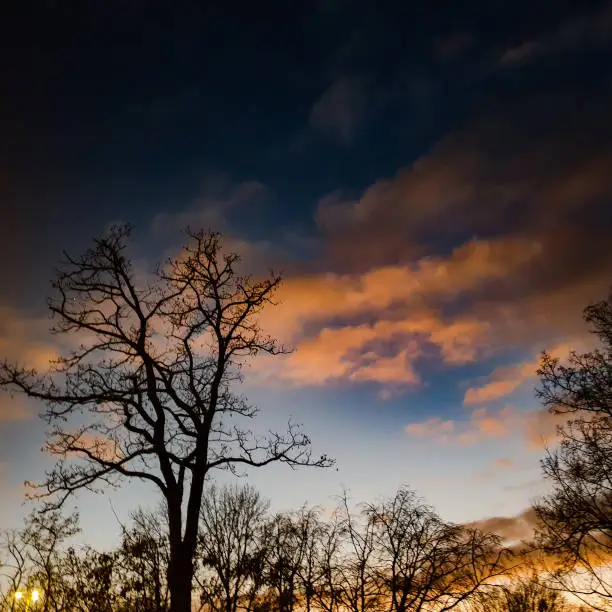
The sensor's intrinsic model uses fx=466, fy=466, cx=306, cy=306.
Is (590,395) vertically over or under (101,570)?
over

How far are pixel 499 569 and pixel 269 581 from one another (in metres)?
8.79

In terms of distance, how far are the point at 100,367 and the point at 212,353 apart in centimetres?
331

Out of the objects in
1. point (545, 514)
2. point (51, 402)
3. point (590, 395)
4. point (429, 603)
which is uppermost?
point (51, 402)

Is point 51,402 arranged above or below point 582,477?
above

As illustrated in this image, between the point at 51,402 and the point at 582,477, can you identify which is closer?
the point at 51,402

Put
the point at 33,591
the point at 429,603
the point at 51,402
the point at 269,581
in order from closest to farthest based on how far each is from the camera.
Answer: the point at 51,402 → the point at 429,603 → the point at 269,581 → the point at 33,591

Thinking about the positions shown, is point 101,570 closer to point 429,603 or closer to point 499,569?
point 429,603

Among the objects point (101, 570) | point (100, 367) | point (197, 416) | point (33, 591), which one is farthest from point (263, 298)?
point (33, 591)

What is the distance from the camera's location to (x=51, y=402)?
12797 millimetres

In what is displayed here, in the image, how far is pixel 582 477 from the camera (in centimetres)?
1472

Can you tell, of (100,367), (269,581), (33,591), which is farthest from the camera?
(33,591)

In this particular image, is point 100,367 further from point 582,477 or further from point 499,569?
point 582,477

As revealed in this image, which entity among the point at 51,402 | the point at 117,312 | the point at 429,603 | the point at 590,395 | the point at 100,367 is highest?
the point at 117,312

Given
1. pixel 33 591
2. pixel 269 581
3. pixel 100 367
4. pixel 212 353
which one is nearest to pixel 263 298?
pixel 212 353
